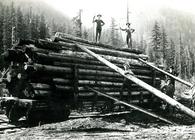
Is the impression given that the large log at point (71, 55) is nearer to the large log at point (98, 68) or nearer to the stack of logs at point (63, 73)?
the stack of logs at point (63, 73)

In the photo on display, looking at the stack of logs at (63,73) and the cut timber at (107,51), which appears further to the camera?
the cut timber at (107,51)

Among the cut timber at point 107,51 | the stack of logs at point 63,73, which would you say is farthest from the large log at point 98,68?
the cut timber at point 107,51

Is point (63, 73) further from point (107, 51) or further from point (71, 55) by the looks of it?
point (107, 51)

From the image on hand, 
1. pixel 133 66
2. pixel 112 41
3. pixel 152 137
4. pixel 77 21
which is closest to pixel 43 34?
pixel 77 21

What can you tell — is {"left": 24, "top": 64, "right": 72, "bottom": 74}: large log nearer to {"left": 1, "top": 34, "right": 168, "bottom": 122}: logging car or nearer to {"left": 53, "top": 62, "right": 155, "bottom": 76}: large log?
{"left": 1, "top": 34, "right": 168, "bottom": 122}: logging car

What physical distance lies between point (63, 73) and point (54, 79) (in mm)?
567

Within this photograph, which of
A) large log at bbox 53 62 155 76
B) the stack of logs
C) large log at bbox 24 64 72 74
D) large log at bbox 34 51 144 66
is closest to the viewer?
large log at bbox 24 64 72 74

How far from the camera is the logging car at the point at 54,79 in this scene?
34.6 feet

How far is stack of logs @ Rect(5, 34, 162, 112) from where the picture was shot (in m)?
10.7

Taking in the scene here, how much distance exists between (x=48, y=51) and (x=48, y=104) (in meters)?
2.11

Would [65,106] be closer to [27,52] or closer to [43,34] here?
[27,52]

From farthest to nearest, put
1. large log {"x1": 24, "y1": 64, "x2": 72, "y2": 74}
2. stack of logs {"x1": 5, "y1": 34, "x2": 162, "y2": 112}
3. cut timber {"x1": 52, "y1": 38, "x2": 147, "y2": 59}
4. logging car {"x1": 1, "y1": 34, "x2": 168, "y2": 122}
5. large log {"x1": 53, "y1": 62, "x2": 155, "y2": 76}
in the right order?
cut timber {"x1": 52, "y1": 38, "x2": 147, "y2": 59}, large log {"x1": 53, "y1": 62, "x2": 155, "y2": 76}, stack of logs {"x1": 5, "y1": 34, "x2": 162, "y2": 112}, logging car {"x1": 1, "y1": 34, "x2": 168, "y2": 122}, large log {"x1": 24, "y1": 64, "x2": 72, "y2": 74}

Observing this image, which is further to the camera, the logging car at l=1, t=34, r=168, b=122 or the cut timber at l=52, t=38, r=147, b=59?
the cut timber at l=52, t=38, r=147, b=59

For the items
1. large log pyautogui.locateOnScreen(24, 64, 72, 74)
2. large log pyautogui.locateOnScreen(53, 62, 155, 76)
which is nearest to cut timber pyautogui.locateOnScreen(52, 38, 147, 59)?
A: large log pyautogui.locateOnScreen(53, 62, 155, 76)
